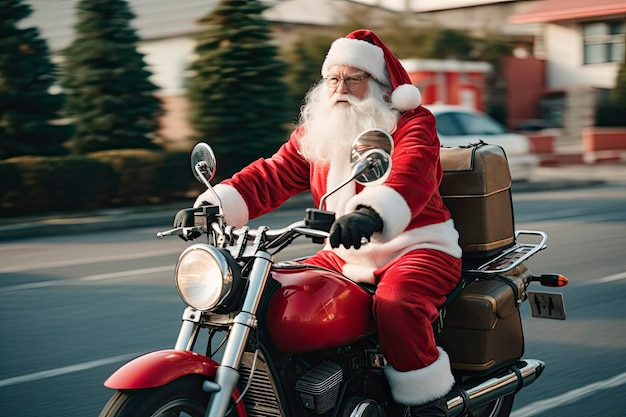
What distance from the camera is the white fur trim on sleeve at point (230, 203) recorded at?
3.88 m

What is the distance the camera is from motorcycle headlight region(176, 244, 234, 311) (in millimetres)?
3092

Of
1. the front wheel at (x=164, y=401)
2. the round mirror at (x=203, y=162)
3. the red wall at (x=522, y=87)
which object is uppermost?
the round mirror at (x=203, y=162)

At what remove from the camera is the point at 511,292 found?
4.19m

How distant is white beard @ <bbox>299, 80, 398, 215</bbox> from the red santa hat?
0.06m

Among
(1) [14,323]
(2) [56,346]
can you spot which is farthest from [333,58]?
(1) [14,323]

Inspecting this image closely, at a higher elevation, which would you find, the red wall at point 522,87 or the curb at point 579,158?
the red wall at point 522,87

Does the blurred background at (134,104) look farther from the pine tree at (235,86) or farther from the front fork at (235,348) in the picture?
the front fork at (235,348)

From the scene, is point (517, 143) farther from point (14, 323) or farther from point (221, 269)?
point (221, 269)

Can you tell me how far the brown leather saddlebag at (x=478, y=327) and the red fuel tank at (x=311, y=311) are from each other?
2.30ft

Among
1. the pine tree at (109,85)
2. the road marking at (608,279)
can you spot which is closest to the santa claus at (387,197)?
the road marking at (608,279)

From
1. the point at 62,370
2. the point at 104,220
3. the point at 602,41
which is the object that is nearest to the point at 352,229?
the point at 62,370

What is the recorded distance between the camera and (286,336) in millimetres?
3293

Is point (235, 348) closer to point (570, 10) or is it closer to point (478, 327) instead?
point (478, 327)

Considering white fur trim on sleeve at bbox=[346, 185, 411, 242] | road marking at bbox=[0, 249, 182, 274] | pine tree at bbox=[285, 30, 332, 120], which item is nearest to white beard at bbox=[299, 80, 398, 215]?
white fur trim on sleeve at bbox=[346, 185, 411, 242]
